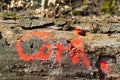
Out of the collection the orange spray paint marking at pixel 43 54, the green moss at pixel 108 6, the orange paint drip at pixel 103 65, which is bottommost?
the green moss at pixel 108 6

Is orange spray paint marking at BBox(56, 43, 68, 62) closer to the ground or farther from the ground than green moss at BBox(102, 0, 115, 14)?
farther from the ground

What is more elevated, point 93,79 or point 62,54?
point 62,54

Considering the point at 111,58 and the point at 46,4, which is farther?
the point at 46,4

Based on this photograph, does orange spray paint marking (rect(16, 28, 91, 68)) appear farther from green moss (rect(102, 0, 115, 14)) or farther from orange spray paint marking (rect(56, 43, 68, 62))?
green moss (rect(102, 0, 115, 14))

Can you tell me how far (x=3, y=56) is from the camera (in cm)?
489

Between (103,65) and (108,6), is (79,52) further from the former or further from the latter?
(108,6)

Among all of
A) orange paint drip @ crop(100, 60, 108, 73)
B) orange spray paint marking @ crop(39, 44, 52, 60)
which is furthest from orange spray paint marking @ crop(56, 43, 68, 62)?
orange paint drip @ crop(100, 60, 108, 73)

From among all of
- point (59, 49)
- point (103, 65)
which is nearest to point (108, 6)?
point (103, 65)

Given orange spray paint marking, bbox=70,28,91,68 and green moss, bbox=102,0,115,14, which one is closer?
orange spray paint marking, bbox=70,28,91,68

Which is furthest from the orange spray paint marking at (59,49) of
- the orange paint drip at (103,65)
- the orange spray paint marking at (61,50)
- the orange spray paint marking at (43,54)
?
the orange paint drip at (103,65)

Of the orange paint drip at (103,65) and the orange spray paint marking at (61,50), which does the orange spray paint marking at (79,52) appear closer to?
the orange spray paint marking at (61,50)

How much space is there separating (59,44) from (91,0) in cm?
619

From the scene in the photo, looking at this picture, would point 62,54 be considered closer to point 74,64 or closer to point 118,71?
point 74,64

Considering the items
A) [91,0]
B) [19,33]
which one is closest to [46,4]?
[19,33]
